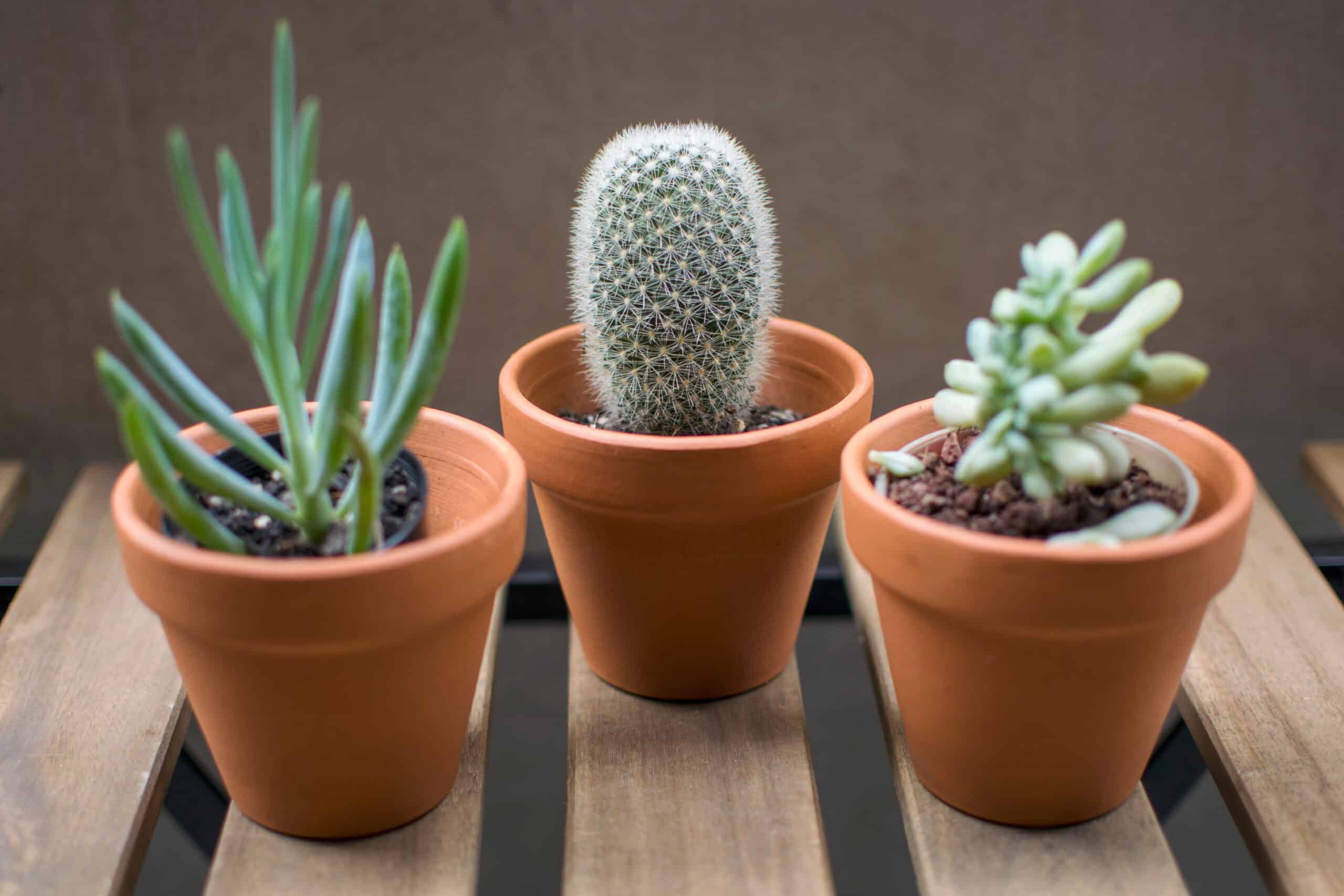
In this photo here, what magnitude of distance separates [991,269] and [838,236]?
214 millimetres

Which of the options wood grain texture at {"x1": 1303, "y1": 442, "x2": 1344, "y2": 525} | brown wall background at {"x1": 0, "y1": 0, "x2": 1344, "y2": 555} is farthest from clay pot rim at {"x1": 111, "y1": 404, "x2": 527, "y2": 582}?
wood grain texture at {"x1": 1303, "y1": 442, "x2": 1344, "y2": 525}

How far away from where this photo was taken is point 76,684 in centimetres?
109

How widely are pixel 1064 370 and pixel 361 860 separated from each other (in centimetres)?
62

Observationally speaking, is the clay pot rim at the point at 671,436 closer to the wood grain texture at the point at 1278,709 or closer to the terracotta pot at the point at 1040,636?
the terracotta pot at the point at 1040,636

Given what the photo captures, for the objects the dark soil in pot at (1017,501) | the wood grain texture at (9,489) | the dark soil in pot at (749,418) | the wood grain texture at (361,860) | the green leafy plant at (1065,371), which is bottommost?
the wood grain texture at (9,489)

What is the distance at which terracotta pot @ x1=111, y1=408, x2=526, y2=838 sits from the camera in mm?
784

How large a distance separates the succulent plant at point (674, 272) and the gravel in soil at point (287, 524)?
0.72ft

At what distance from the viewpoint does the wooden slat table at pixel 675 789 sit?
0.88 m

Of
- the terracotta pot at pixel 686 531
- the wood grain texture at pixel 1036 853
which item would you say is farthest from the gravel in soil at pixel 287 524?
the wood grain texture at pixel 1036 853

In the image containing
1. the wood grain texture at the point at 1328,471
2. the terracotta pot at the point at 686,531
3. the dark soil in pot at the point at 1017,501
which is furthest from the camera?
the wood grain texture at the point at 1328,471

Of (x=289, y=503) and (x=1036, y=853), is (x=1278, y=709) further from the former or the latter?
(x=289, y=503)

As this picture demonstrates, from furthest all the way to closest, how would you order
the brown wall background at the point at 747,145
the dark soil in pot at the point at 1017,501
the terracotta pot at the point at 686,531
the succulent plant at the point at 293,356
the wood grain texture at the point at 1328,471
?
the brown wall background at the point at 747,145, the wood grain texture at the point at 1328,471, the terracotta pot at the point at 686,531, the dark soil in pot at the point at 1017,501, the succulent plant at the point at 293,356

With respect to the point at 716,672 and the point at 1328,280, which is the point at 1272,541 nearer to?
the point at 1328,280

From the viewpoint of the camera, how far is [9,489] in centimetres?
139
